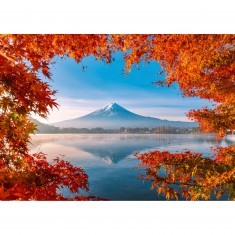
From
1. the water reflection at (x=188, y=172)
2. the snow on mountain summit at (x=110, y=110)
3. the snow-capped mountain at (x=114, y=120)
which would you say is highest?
the snow on mountain summit at (x=110, y=110)

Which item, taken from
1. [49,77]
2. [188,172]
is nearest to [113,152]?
[188,172]

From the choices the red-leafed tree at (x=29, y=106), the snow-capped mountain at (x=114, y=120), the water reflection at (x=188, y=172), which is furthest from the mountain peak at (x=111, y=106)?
the water reflection at (x=188, y=172)

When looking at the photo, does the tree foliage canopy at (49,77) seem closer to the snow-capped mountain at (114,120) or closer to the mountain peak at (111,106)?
the snow-capped mountain at (114,120)

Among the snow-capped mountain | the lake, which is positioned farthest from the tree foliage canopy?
the snow-capped mountain

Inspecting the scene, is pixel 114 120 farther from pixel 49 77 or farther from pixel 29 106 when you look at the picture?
pixel 29 106

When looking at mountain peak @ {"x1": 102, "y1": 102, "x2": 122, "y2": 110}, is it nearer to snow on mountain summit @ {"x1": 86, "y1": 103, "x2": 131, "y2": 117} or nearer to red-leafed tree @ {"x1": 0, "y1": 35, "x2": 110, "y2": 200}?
snow on mountain summit @ {"x1": 86, "y1": 103, "x2": 131, "y2": 117}

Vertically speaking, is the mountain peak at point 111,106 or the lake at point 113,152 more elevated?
the mountain peak at point 111,106

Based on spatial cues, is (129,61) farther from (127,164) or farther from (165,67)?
(127,164)
